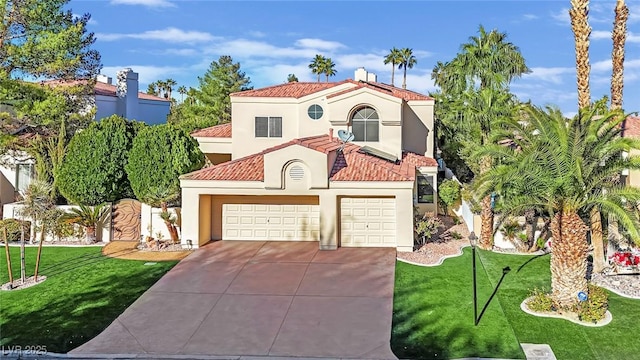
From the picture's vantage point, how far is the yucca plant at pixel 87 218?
76.0 ft

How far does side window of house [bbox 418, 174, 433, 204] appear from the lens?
93.5 ft

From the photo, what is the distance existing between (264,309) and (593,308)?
392 inches

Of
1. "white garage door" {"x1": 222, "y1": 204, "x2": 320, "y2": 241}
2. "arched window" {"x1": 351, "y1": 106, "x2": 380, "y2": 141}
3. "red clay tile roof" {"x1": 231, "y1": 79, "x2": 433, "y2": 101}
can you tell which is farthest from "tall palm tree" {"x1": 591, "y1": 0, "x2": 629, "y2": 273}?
"white garage door" {"x1": 222, "y1": 204, "x2": 320, "y2": 241}

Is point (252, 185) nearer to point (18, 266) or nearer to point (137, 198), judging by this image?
point (137, 198)

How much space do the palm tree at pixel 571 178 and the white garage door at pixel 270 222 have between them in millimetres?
10457

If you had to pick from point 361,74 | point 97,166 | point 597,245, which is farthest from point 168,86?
point 597,245

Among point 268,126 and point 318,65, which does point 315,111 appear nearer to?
point 268,126

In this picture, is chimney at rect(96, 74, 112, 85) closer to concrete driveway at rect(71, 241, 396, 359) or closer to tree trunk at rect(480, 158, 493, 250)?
concrete driveway at rect(71, 241, 396, 359)

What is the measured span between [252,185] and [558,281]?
1302 cm

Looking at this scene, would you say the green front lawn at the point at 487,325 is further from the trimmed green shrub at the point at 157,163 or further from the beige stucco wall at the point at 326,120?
the beige stucco wall at the point at 326,120

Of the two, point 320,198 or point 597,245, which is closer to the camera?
point 597,245

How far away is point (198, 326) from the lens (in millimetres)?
13844

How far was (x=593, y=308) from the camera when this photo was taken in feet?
45.0

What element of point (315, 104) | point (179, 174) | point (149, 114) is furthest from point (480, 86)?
point (149, 114)
